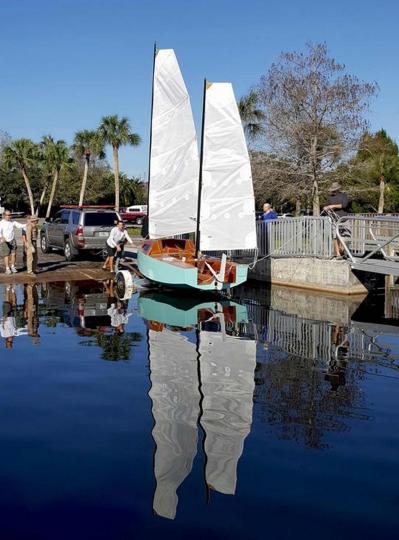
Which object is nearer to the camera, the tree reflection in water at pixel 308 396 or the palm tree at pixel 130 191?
the tree reflection in water at pixel 308 396

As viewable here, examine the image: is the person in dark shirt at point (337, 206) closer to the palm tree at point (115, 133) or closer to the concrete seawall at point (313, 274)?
the concrete seawall at point (313, 274)

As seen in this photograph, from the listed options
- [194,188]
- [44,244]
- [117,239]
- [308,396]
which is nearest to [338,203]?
[194,188]

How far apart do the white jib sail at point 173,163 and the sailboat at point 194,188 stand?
29 millimetres

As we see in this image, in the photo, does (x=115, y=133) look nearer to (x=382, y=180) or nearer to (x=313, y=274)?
(x=382, y=180)

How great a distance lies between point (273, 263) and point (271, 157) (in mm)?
A: 15685

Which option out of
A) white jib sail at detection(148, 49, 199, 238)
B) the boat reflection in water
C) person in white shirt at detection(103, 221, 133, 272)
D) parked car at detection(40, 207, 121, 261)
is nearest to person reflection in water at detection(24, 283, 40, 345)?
the boat reflection in water

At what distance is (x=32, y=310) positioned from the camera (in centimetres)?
1523

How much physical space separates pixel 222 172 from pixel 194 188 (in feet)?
5.52

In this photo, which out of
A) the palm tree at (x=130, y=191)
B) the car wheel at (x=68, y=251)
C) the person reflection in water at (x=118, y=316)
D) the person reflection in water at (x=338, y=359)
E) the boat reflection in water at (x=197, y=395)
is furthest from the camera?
the palm tree at (x=130, y=191)

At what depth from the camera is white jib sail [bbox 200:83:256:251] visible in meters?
17.4

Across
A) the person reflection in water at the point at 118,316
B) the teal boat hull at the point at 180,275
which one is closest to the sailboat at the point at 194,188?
the teal boat hull at the point at 180,275

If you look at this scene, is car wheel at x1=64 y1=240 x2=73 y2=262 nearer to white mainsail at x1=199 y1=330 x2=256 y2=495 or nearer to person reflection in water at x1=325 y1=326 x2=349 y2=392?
white mainsail at x1=199 y1=330 x2=256 y2=495

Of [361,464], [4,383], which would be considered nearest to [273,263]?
[4,383]

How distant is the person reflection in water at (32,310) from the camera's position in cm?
1256
